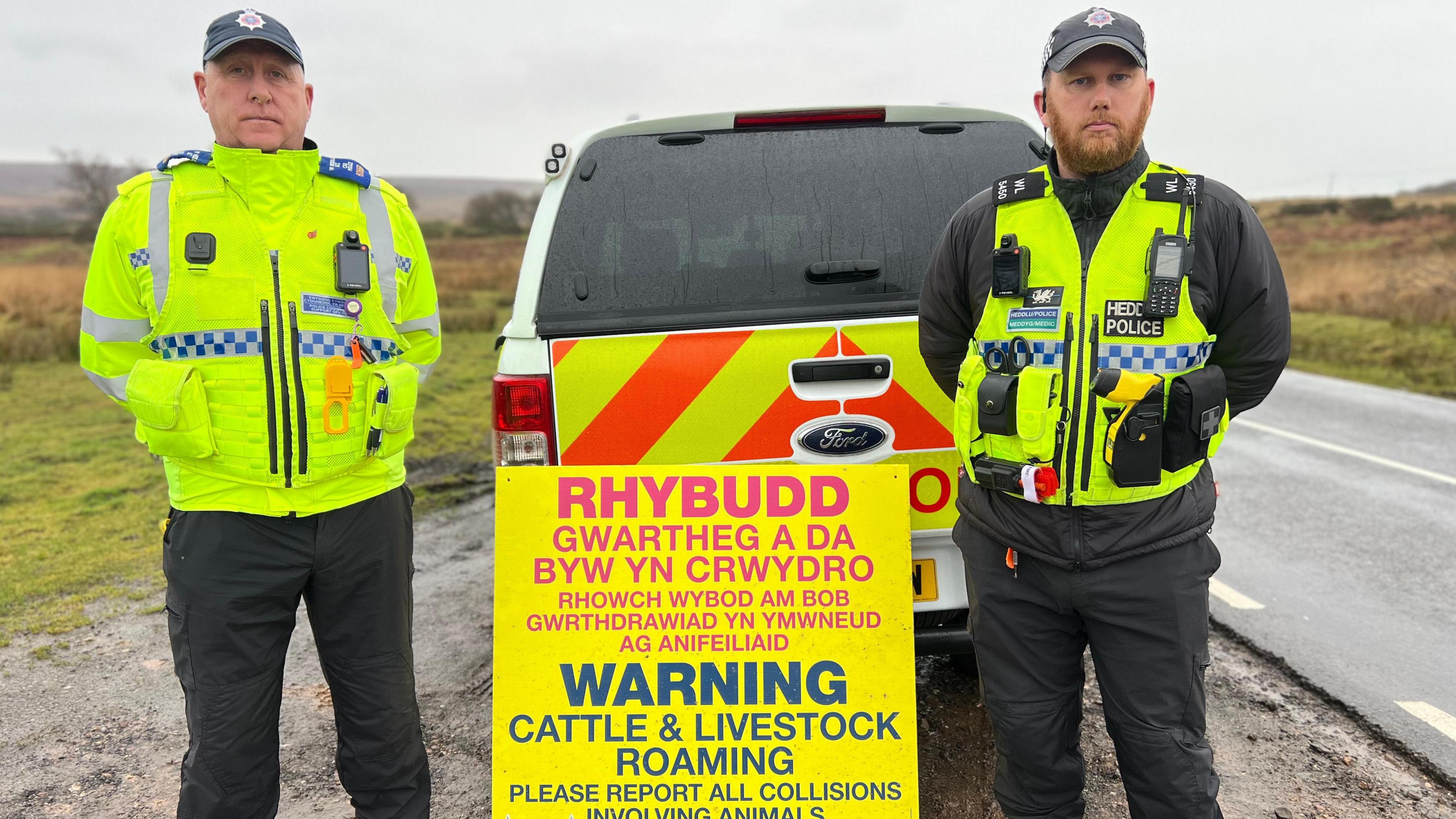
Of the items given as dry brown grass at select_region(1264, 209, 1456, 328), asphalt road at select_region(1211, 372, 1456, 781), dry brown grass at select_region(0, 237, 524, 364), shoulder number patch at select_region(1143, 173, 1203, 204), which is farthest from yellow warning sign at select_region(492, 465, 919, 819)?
dry brown grass at select_region(0, 237, 524, 364)

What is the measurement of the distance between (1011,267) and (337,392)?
65.2 inches

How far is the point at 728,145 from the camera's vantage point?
10.4ft

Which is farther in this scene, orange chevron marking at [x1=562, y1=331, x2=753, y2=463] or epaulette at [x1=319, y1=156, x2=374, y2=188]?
orange chevron marking at [x1=562, y1=331, x2=753, y2=463]

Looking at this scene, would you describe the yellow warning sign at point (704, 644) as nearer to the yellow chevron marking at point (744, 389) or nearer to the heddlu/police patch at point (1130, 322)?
the yellow chevron marking at point (744, 389)

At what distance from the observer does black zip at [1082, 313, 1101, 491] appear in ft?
7.40

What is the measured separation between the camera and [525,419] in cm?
280

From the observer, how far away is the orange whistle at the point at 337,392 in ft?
7.93

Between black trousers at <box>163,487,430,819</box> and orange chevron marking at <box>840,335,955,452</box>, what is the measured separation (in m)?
1.29

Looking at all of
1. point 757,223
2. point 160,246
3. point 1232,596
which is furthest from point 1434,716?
point 160,246

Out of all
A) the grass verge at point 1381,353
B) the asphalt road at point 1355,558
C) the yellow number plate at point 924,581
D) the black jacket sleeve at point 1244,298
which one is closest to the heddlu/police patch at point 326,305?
the yellow number plate at point 924,581

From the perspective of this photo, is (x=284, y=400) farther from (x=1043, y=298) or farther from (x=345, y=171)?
(x=1043, y=298)

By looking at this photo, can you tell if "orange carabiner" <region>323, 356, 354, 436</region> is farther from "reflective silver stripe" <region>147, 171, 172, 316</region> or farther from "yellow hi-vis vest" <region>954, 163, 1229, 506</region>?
"yellow hi-vis vest" <region>954, 163, 1229, 506</region>

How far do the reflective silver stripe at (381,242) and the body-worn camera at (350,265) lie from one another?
0.26 ft

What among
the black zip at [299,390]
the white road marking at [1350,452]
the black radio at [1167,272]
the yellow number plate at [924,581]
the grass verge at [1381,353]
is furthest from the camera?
the grass verge at [1381,353]
